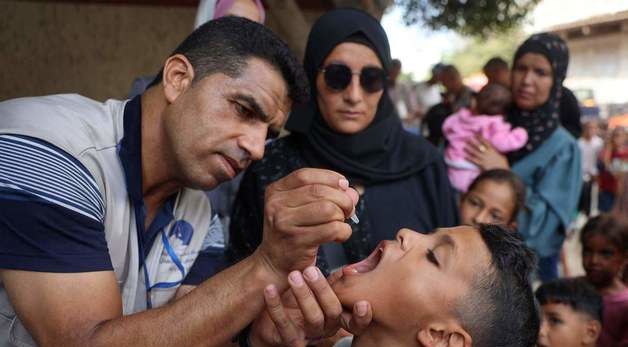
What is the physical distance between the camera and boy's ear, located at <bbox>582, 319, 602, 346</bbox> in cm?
330

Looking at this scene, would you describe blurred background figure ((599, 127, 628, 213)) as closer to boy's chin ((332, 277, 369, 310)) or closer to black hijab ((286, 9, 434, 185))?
black hijab ((286, 9, 434, 185))

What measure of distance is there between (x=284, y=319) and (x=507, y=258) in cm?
78

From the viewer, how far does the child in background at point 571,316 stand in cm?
328

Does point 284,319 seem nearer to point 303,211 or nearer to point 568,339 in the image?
point 303,211

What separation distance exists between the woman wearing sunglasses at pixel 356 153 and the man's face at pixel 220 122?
656mm

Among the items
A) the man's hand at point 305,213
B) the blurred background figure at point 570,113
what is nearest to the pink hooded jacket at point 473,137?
the blurred background figure at point 570,113

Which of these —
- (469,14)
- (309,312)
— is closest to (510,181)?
(309,312)

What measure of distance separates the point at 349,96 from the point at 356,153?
0.96 feet

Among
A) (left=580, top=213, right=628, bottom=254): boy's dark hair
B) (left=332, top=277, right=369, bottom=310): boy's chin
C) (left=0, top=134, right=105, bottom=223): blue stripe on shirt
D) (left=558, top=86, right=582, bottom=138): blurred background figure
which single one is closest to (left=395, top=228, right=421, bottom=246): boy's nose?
(left=332, top=277, right=369, bottom=310): boy's chin

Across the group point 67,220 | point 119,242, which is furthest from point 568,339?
point 67,220

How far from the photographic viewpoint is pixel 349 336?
239 cm

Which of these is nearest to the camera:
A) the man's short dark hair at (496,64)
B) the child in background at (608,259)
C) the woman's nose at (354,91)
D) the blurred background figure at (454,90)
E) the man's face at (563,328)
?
the woman's nose at (354,91)

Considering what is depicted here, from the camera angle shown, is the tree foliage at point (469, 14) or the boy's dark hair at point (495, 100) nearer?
the boy's dark hair at point (495, 100)

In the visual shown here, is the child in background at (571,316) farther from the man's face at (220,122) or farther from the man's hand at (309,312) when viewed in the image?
the man's face at (220,122)
